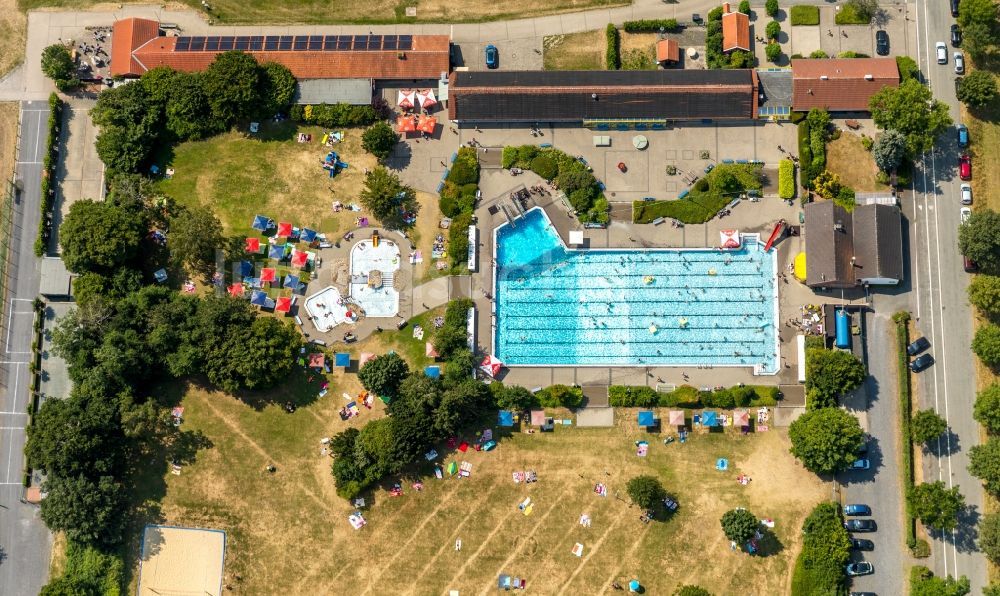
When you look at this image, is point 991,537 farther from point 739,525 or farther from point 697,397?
point 697,397

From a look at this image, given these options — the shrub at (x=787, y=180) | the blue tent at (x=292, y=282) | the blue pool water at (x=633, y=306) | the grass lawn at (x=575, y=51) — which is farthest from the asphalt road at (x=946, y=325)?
the blue tent at (x=292, y=282)

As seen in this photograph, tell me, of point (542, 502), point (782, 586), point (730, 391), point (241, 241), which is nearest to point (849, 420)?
point (730, 391)

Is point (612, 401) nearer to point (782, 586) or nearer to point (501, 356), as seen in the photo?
point (501, 356)

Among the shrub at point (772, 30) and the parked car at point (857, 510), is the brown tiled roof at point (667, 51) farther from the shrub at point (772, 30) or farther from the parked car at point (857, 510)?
the parked car at point (857, 510)

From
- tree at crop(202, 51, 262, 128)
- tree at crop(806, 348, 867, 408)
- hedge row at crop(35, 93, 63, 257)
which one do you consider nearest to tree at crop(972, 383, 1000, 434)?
tree at crop(806, 348, 867, 408)

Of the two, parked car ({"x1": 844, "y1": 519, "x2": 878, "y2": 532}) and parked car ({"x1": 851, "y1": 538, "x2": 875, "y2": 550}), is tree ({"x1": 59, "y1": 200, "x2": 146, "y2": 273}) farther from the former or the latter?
parked car ({"x1": 851, "y1": 538, "x2": 875, "y2": 550})

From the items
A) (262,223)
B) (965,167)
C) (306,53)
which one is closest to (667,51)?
(965,167)
